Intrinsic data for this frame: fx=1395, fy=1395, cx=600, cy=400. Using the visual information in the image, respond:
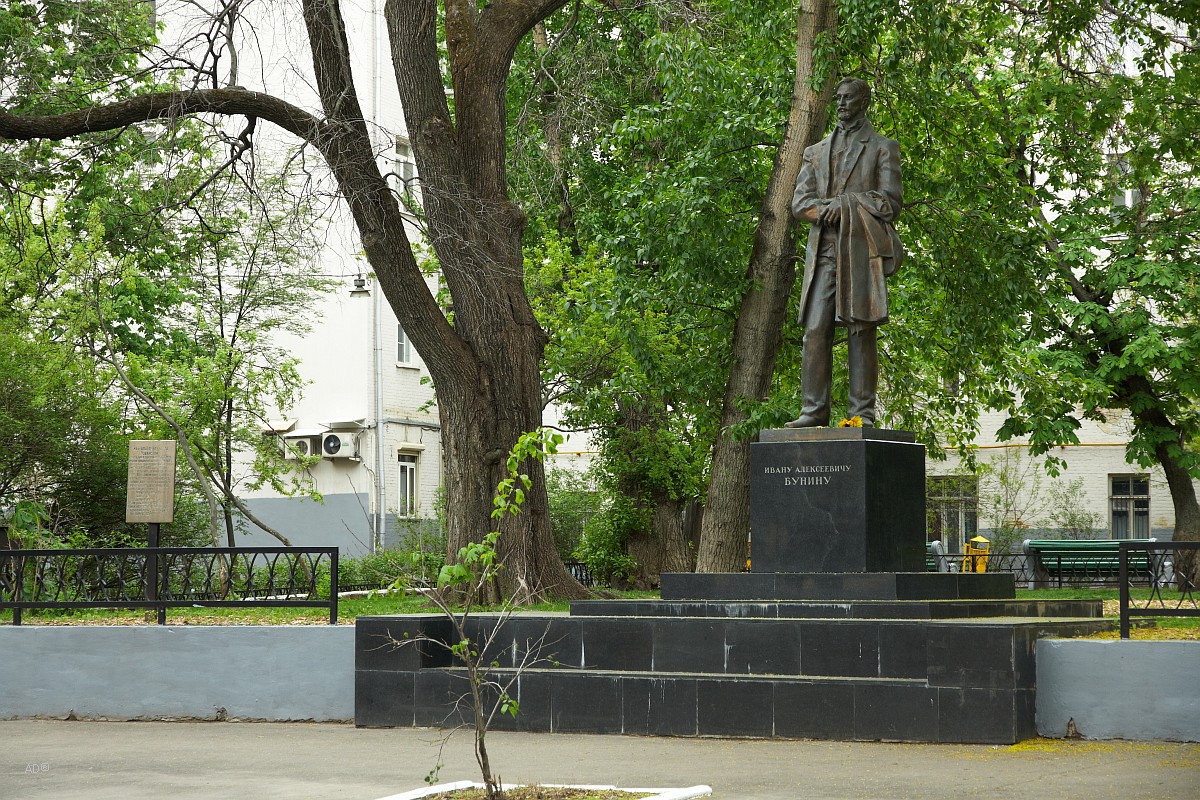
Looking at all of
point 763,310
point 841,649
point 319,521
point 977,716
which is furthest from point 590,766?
point 319,521

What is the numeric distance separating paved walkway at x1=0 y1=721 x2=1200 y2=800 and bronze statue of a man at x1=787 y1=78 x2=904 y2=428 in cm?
328

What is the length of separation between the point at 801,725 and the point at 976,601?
6.08 feet

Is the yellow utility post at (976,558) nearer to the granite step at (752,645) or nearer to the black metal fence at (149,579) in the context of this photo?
the granite step at (752,645)

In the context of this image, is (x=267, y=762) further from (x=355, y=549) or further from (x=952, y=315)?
(x=355, y=549)

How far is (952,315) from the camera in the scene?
1848 cm

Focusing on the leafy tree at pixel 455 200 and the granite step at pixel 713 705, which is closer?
the granite step at pixel 713 705

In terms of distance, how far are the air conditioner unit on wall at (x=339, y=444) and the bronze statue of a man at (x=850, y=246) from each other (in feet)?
72.3

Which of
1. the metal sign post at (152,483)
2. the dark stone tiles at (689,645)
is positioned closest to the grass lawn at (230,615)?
the metal sign post at (152,483)

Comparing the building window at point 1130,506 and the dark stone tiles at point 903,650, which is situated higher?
the building window at point 1130,506

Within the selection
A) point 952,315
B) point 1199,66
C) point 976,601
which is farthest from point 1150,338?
point 976,601

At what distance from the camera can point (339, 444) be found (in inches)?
1281

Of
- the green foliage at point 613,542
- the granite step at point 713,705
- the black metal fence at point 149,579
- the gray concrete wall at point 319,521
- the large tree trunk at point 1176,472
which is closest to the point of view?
the granite step at point 713,705

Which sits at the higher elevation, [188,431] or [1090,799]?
[188,431]

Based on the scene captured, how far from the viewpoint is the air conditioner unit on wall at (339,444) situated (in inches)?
1280
